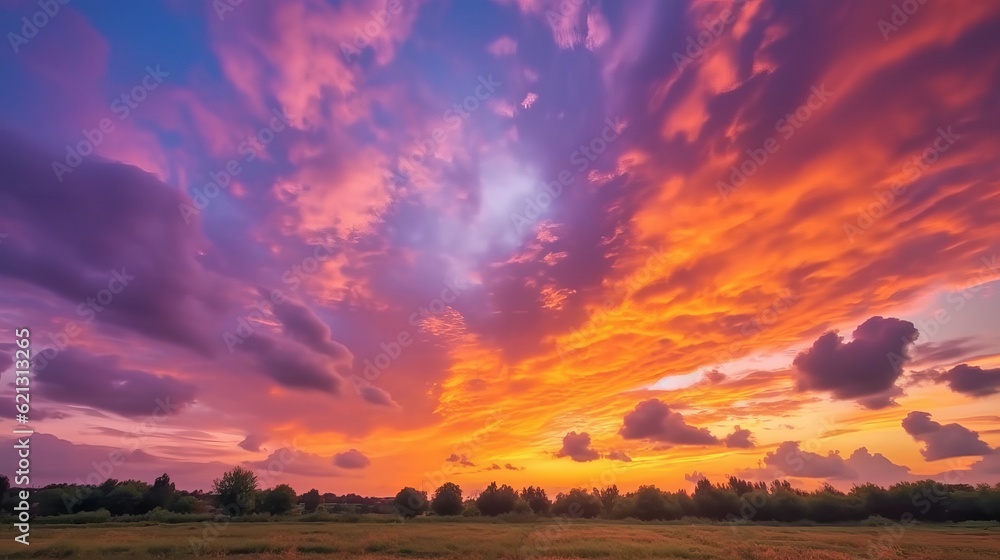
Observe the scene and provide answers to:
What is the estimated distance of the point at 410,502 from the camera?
362 feet

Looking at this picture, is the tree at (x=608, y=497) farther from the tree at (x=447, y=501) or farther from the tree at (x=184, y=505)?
the tree at (x=184, y=505)

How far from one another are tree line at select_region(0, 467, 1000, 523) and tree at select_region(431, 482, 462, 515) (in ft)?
0.71

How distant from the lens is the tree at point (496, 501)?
119500 mm

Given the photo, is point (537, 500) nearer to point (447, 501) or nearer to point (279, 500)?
point (447, 501)

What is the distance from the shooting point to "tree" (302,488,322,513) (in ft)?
438

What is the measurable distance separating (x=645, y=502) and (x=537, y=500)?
30422 mm

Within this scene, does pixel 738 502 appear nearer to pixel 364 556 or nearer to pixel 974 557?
pixel 974 557

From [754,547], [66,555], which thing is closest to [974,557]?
[754,547]

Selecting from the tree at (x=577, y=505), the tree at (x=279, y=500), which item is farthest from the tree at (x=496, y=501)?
the tree at (x=279, y=500)

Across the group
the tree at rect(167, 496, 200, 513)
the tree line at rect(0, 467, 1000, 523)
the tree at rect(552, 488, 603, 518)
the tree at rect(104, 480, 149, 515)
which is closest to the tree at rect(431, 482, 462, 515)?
the tree line at rect(0, 467, 1000, 523)

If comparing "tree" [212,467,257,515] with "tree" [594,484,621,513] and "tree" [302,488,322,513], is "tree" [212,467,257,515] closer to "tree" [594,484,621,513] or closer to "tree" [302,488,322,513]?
"tree" [302,488,322,513]

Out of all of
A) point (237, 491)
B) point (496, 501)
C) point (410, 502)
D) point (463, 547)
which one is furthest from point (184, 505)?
point (463, 547)

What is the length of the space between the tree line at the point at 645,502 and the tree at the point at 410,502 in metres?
0.21

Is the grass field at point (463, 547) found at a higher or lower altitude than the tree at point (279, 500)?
lower
